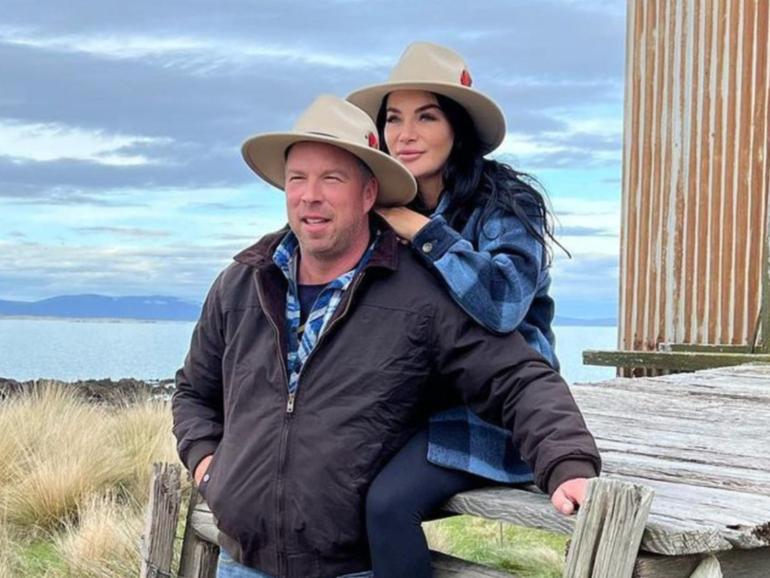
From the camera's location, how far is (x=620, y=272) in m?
10.2

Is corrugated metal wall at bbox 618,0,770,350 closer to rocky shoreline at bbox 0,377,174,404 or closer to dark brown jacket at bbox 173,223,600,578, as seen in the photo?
dark brown jacket at bbox 173,223,600,578

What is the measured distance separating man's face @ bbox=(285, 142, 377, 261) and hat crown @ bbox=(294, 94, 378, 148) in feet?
0.17

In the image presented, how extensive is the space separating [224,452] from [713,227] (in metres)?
6.48

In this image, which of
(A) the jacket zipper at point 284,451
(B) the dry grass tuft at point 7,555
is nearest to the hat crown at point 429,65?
(A) the jacket zipper at point 284,451

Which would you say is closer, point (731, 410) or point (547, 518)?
point (547, 518)

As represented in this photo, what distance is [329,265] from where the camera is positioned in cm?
345

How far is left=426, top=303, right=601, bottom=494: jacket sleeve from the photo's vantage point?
3021mm

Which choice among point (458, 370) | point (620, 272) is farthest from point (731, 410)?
point (620, 272)

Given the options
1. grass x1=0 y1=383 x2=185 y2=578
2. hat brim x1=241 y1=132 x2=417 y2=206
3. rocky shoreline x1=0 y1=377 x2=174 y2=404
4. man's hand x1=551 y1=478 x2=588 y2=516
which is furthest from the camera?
rocky shoreline x1=0 y1=377 x2=174 y2=404

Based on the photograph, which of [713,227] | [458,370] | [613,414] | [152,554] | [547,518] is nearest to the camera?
[547,518]

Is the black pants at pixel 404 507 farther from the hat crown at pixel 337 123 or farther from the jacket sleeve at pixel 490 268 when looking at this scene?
the hat crown at pixel 337 123

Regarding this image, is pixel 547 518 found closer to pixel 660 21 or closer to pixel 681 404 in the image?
pixel 681 404

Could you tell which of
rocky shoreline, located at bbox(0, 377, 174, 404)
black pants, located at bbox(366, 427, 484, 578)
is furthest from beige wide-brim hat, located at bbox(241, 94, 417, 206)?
rocky shoreline, located at bbox(0, 377, 174, 404)

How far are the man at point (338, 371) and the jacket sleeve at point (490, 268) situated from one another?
6cm
